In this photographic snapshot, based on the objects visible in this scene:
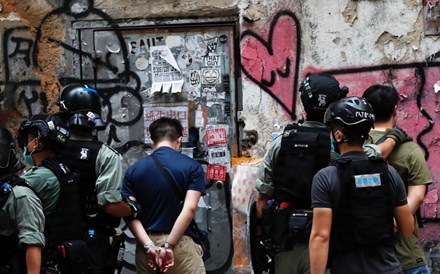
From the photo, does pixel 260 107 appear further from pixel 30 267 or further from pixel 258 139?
pixel 30 267

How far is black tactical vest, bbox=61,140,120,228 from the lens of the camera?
5262mm

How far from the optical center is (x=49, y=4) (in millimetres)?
7273

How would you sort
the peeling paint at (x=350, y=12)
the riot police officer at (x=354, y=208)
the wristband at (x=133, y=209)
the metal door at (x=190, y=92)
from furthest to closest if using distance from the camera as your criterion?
the metal door at (x=190, y=92) → the peeling paint at (x=350, y=12) → the wristband at (x=133, y=209) → the riot police officer at (x=354, y=208)

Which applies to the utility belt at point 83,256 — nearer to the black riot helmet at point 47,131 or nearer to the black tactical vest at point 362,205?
the black riot helmet at point 47,131

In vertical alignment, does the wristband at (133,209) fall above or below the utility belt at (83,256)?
above

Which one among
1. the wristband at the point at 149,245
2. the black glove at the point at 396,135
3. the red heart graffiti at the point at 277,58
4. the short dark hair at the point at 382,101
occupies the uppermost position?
the red heart graffiti at the point at 277,58

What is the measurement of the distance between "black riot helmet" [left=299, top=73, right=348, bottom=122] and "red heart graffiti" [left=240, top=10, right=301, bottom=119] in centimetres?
201

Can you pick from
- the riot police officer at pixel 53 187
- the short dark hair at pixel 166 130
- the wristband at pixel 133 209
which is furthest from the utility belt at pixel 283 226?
the riot police officer at pixel 53 187

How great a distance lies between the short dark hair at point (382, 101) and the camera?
16.9 feet

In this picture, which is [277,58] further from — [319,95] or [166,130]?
[319,95]

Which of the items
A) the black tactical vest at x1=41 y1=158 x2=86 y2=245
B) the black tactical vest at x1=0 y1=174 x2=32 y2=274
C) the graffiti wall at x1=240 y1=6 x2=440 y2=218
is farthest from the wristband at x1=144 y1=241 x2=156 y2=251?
the graffiti wall at x1=240 y1=6 x2=440 y2=218

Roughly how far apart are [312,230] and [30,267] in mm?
1697

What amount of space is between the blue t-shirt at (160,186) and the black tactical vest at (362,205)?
1.54 meters

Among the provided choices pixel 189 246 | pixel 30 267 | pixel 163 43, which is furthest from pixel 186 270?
pixel 163 43
